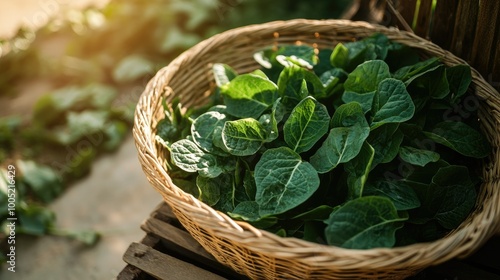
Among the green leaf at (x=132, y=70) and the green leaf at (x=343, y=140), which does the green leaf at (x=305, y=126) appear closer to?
the green leaf at (x=343, y=140)

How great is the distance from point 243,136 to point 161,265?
1.27ft

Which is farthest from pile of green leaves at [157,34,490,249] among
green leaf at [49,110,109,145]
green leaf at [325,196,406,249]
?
green leaf at [49,110,109,145]

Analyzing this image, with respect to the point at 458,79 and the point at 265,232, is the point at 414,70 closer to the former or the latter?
the point at 458,79

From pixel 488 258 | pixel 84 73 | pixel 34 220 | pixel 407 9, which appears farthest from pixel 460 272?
pixel 84 73

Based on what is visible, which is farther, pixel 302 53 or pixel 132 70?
pixel 132 70

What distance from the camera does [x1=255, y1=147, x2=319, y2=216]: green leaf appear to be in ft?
3.37

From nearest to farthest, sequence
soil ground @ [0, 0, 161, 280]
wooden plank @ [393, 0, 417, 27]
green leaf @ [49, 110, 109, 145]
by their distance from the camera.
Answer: wooden plank @ [393, 0, 417, 27]
soil ground @ [0, 0, 161, 280]
green leaf @ [49, 110, 109, 145]

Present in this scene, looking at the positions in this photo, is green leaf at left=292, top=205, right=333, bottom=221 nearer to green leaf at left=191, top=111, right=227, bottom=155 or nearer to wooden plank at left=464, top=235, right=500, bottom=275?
green leaf at left=191, top=111, right=227, bottom=155

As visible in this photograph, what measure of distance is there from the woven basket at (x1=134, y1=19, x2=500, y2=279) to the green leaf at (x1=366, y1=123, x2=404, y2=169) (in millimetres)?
209

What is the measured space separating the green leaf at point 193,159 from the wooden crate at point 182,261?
24 centimetres

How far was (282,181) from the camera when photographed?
3.49ft

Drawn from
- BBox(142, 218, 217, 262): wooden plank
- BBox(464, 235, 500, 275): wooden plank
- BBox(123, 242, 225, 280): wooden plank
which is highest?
BBox(464, 235, 500, 275): wooden plank

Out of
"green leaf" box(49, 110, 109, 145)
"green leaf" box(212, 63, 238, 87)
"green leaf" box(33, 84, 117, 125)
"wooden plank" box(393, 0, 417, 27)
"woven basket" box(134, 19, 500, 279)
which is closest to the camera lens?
"woven basket" box(134, 19, 500, 279)

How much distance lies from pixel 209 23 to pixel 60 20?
88 cm
